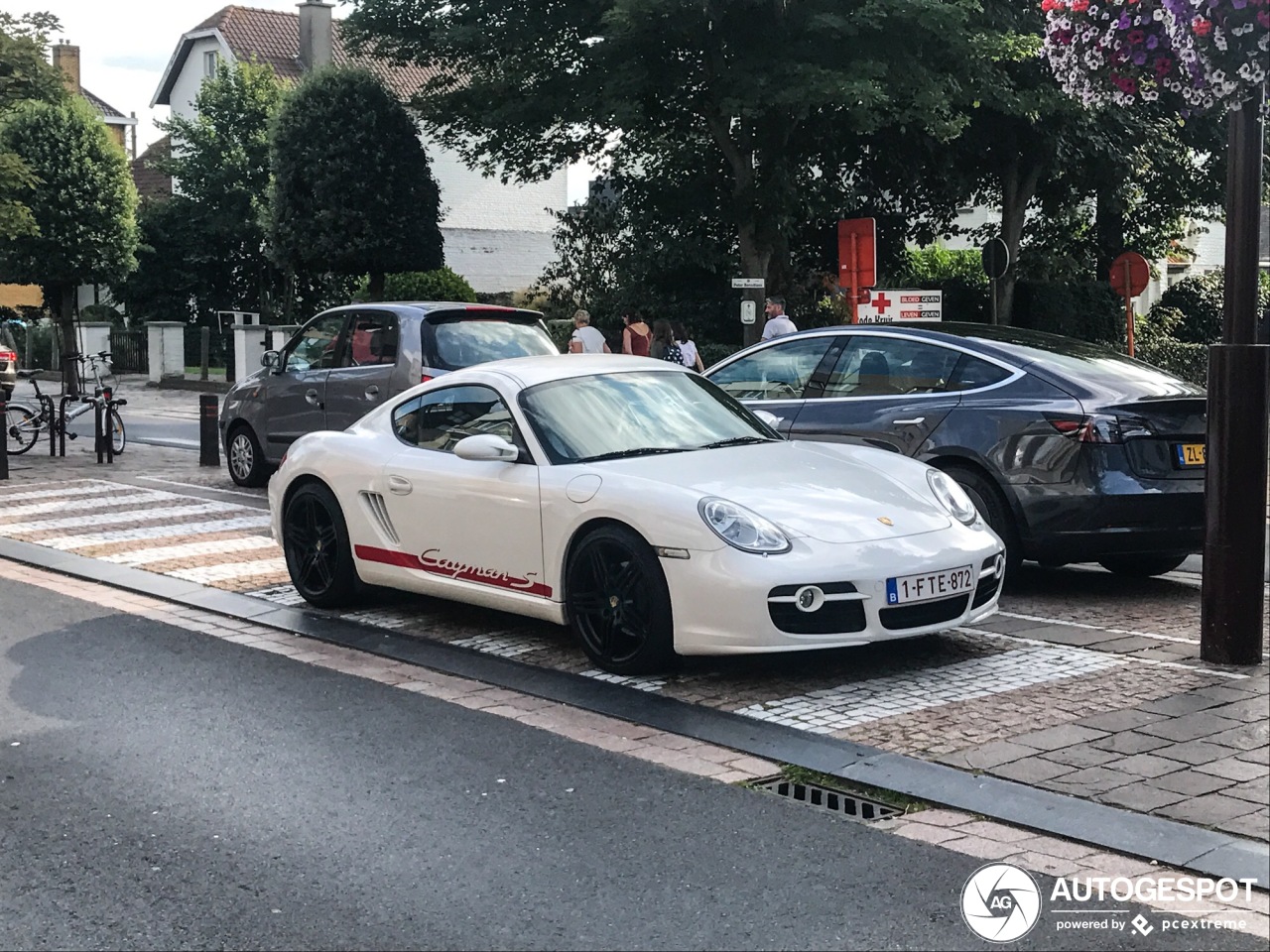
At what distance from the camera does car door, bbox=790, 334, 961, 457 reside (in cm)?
931

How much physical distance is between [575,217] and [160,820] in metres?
27.9

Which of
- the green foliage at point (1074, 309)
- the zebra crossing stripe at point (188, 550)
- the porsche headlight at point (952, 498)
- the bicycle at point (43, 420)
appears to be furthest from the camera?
the green foliage at point (1074, 309)

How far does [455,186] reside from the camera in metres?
54.6

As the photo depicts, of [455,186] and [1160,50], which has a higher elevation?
[455,186]

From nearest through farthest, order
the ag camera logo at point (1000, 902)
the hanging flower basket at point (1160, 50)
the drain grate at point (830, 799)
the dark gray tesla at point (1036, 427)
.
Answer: the ag camera logo at point (1000, 902) < the drain grate at point (830, 799) < the hanging flower basket at point (1160, 50) < the dark gray tesla at point (1036, 427)

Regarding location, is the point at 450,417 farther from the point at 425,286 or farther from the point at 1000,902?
the point at 425,286

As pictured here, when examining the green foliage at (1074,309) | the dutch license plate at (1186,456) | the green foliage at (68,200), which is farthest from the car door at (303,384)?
the green foliage at (68,200)

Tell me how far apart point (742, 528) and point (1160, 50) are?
278 centimetres

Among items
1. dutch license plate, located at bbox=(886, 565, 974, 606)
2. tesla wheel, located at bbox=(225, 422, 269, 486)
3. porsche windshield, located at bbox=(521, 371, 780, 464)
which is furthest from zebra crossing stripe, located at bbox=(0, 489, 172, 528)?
dutch license plate, located at bbox=(886, 565, 974, 606)

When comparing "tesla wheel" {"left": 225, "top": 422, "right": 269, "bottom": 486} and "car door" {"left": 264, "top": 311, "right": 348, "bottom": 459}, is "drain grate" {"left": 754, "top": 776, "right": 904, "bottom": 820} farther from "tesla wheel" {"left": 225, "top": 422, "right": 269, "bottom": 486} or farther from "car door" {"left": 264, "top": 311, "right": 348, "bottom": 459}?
"tesla wheel" {"left": 225, "top": 422, "right": 269, "bottom": 486}

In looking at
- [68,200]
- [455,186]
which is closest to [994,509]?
[68,200]

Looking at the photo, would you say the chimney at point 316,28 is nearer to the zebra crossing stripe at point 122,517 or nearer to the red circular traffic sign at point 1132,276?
the red circular traffic sign at point 1132,276

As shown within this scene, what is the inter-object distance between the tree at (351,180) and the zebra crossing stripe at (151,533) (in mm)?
22202

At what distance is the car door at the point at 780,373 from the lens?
10094mm
